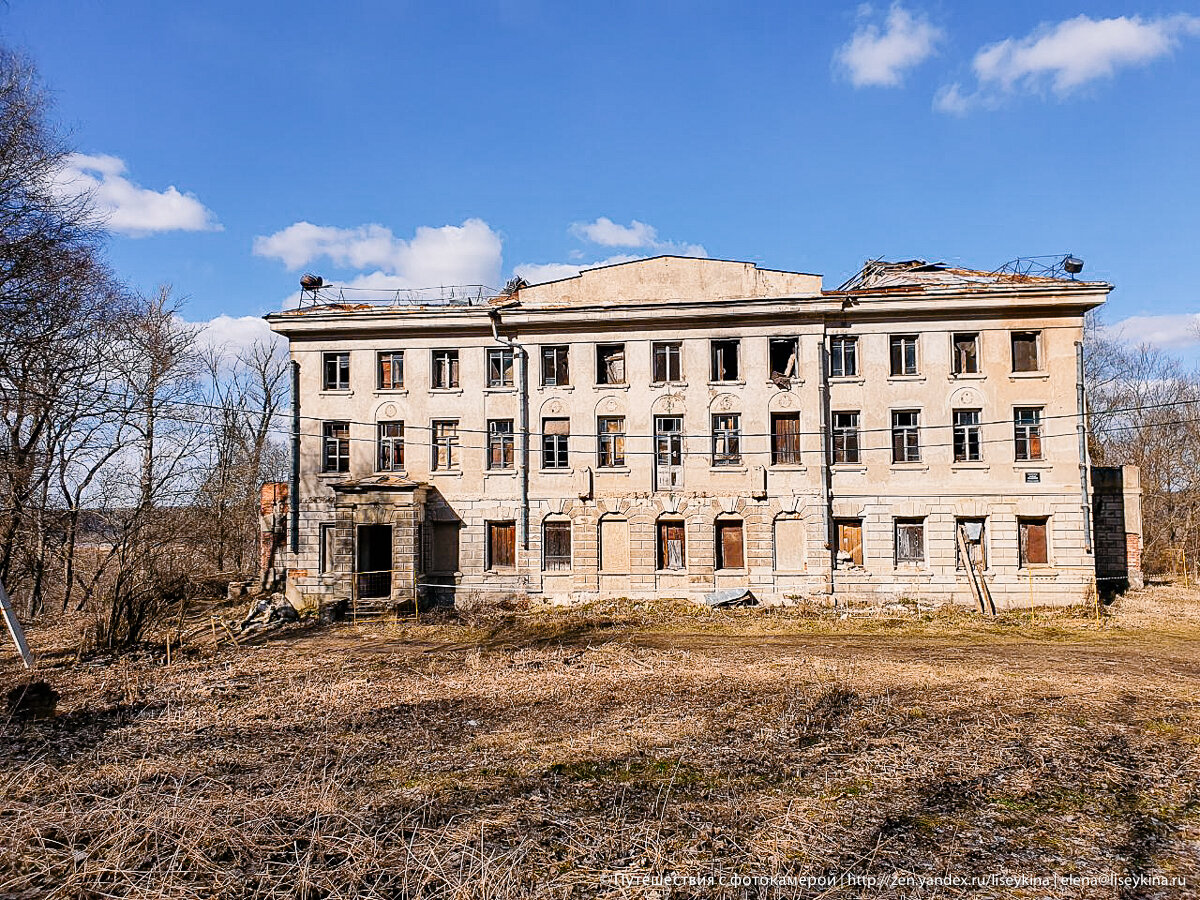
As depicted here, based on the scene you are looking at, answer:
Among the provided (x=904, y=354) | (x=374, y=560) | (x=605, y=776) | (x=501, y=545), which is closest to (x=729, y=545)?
(x=501, y=545)

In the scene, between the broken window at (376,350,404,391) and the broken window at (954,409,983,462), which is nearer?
the broken window at (954,409,983,462)

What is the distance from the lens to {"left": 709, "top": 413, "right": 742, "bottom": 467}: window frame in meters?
22.9

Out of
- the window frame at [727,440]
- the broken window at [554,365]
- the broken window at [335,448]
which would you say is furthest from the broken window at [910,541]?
the broken window at [335,448]

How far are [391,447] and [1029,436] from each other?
21833mm

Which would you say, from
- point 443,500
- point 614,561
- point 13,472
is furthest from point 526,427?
point 13,472

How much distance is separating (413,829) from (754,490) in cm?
1781

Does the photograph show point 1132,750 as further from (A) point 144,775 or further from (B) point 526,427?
(B) point 526,427

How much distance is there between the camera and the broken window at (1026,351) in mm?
22609

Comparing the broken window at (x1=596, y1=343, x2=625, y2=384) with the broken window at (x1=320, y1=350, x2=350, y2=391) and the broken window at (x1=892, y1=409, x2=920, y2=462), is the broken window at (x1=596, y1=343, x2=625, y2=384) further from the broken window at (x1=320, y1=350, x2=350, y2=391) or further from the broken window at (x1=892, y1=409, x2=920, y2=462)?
the broken window at (x1=892, y1=409, x2=920, y2=462)

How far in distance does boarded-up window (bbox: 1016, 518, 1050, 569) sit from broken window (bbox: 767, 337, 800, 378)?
29.1ft

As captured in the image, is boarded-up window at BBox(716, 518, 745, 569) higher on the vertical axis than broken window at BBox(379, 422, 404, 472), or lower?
lower

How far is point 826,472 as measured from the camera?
22.4m

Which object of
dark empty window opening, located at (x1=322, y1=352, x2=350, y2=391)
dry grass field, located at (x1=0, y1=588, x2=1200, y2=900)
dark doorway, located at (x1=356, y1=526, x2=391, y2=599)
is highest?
dark empty window opening, located at (x1=322, y1=352, x2=350, y2=391)

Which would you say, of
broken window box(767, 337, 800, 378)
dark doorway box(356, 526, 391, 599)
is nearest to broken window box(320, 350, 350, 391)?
dark doorway box(356, 526, 391, 599)
